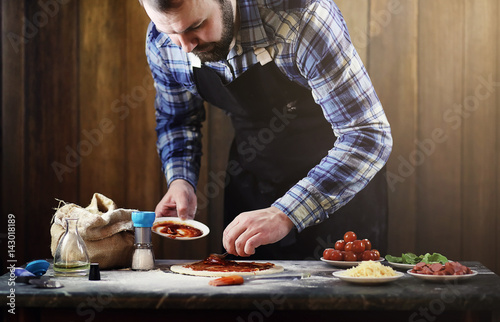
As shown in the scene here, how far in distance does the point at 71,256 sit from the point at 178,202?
725mm

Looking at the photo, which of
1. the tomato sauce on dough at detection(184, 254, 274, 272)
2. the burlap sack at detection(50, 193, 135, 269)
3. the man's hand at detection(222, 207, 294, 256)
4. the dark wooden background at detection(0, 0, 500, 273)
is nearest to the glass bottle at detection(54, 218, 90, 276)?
the burlap sack at detection(50, 193, 135, 269)

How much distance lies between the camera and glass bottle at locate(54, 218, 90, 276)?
183 centimetres

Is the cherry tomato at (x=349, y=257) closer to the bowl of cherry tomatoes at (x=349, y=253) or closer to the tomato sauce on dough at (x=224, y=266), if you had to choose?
the bowl of cherry tomatoes at (x=349, y=253)

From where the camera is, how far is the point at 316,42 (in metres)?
2.28

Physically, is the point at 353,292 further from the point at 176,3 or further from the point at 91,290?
the point at 176,3

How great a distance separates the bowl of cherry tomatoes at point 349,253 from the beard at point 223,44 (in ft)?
2.97

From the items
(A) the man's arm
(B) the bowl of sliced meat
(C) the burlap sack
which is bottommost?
(B) the bowl of sliced meat

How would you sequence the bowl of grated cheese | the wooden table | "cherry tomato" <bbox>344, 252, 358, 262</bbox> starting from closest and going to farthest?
1. the wooden table
2. the bowl of grated cheese
3. "cherry tomato" <bbox>344, 252, 358, 262</bbox>

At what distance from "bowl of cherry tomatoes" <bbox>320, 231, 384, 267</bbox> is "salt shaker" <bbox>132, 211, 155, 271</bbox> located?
0.58 m

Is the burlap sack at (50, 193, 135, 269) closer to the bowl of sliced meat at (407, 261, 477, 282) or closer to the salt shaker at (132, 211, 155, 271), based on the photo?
the salt shaker at (132, 211, 155, 271)

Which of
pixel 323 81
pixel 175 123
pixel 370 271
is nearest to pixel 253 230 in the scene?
pixel 370 271

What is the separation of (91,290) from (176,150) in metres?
1.32

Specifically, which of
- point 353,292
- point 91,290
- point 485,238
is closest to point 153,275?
point 91,290

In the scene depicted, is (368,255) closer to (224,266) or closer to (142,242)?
(224,266)
